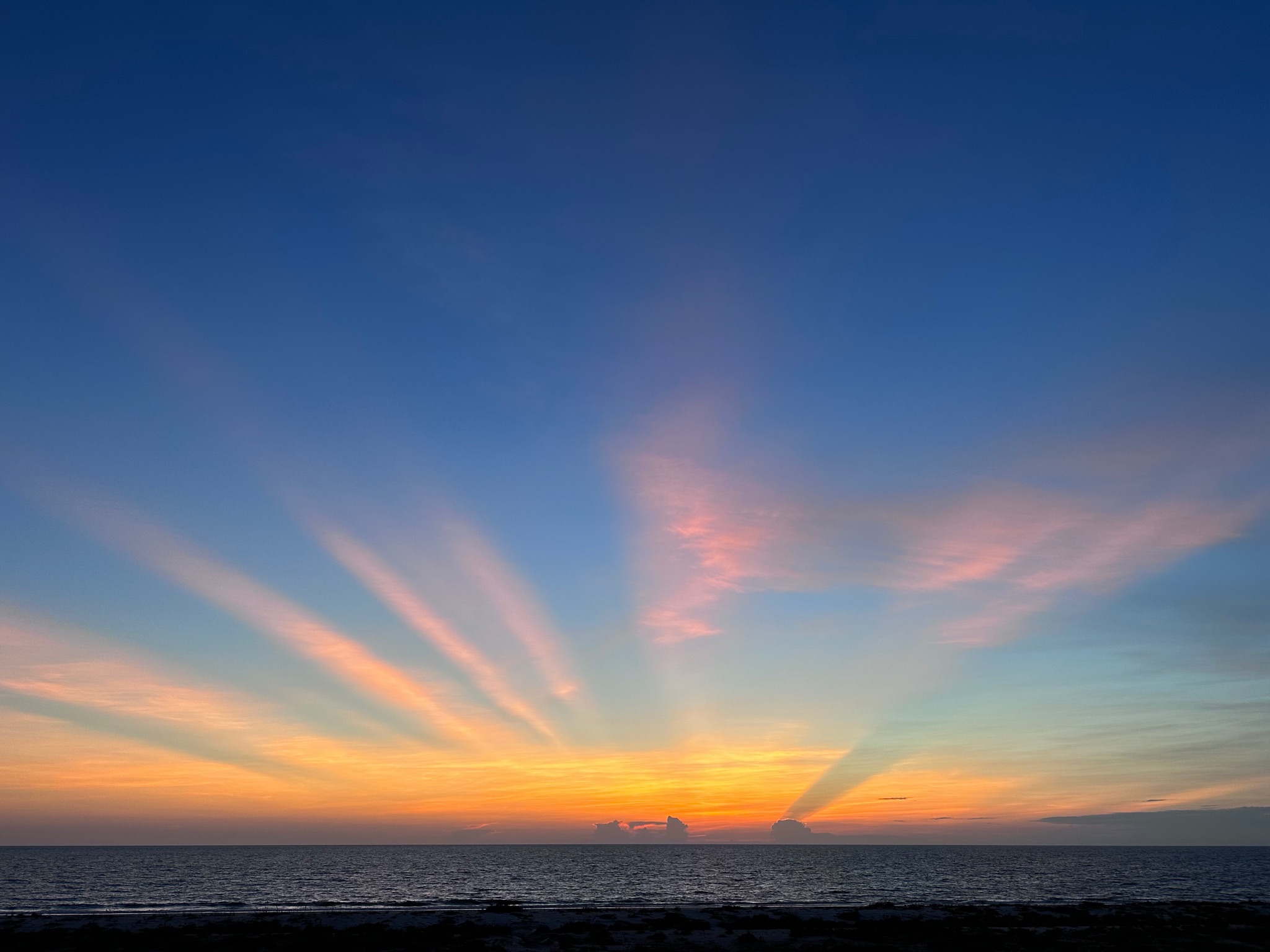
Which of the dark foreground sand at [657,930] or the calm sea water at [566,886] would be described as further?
the calm sea water at [566,886]

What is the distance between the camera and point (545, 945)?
55562mm

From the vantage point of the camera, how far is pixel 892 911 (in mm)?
77125

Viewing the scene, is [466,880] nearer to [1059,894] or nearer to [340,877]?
[340,877]

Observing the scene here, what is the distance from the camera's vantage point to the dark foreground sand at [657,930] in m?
55.0

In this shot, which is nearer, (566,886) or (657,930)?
(657,930)

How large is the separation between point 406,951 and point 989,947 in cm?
4149

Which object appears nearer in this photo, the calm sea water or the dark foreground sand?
the dark foreground sand

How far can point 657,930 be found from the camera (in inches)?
2485

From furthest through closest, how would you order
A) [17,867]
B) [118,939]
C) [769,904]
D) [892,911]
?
[17,867]
[769,904]
[892,911]
[118,939]

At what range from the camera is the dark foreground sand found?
5500cm

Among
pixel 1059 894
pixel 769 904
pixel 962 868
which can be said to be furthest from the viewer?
pixel 962 868

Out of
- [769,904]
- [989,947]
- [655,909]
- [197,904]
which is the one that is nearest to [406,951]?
[655,909]

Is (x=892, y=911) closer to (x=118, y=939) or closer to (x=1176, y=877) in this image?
(x=118, y=939)

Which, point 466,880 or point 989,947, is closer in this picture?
point 989,947
